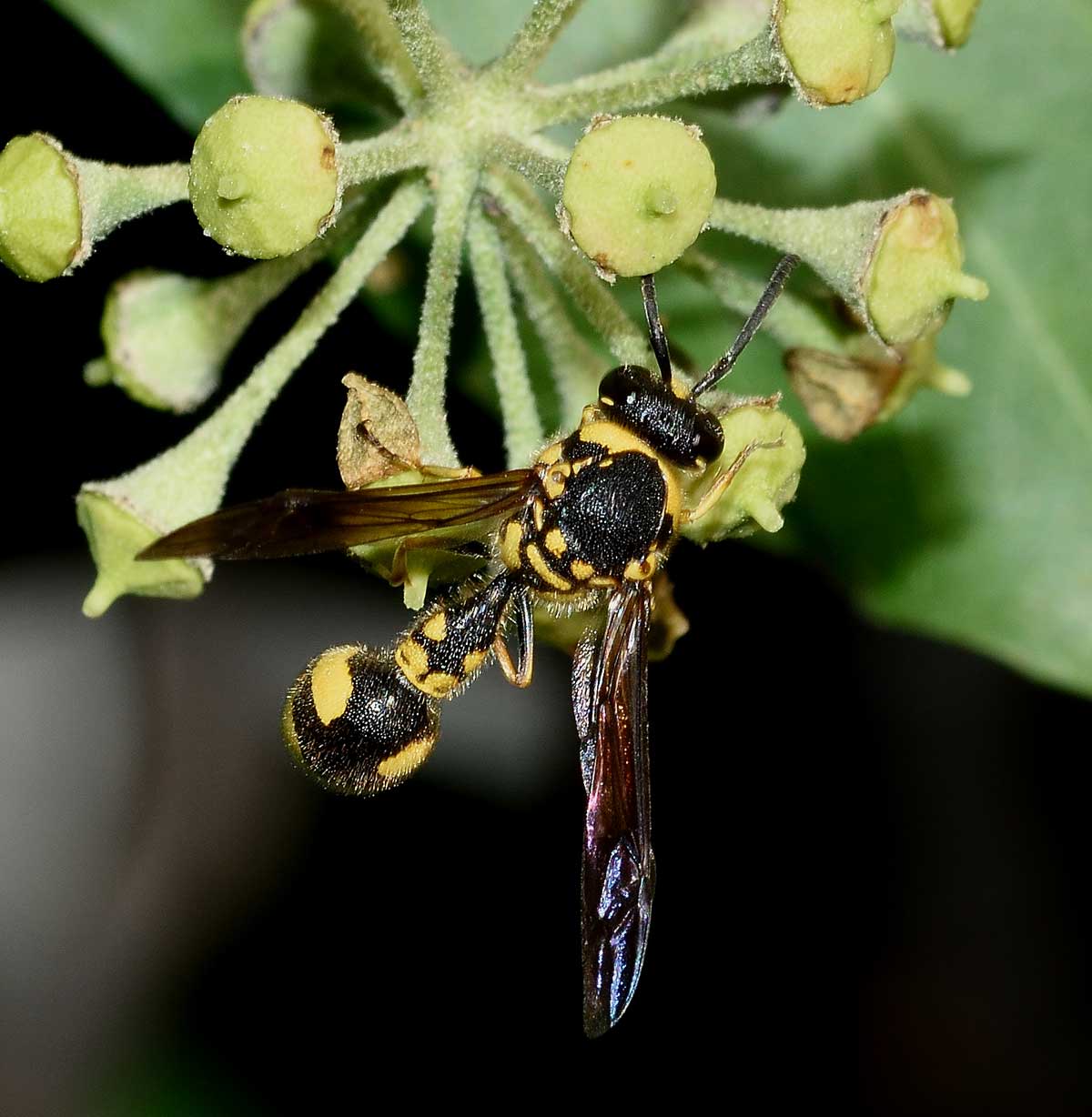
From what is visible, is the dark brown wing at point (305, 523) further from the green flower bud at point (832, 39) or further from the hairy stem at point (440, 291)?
the green flower bud at point (832, 39)

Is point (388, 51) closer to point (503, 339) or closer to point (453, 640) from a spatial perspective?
point (503, 339)

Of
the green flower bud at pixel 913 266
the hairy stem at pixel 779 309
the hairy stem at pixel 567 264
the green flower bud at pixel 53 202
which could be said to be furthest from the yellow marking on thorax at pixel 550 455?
the green flower bud at pixel 53 202

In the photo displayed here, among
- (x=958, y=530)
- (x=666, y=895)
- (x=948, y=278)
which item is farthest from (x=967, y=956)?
(x=948, y=278)

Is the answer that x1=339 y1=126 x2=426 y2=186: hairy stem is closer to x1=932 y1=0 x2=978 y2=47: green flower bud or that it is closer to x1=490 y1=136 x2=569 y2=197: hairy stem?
x1=490 y1=136 x2=569 y2=197: hairy stem

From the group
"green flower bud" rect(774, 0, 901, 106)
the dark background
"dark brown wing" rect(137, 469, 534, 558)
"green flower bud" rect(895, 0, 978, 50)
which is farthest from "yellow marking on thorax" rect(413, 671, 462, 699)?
the dark background

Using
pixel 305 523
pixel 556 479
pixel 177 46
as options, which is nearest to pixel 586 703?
pixel 556 479
